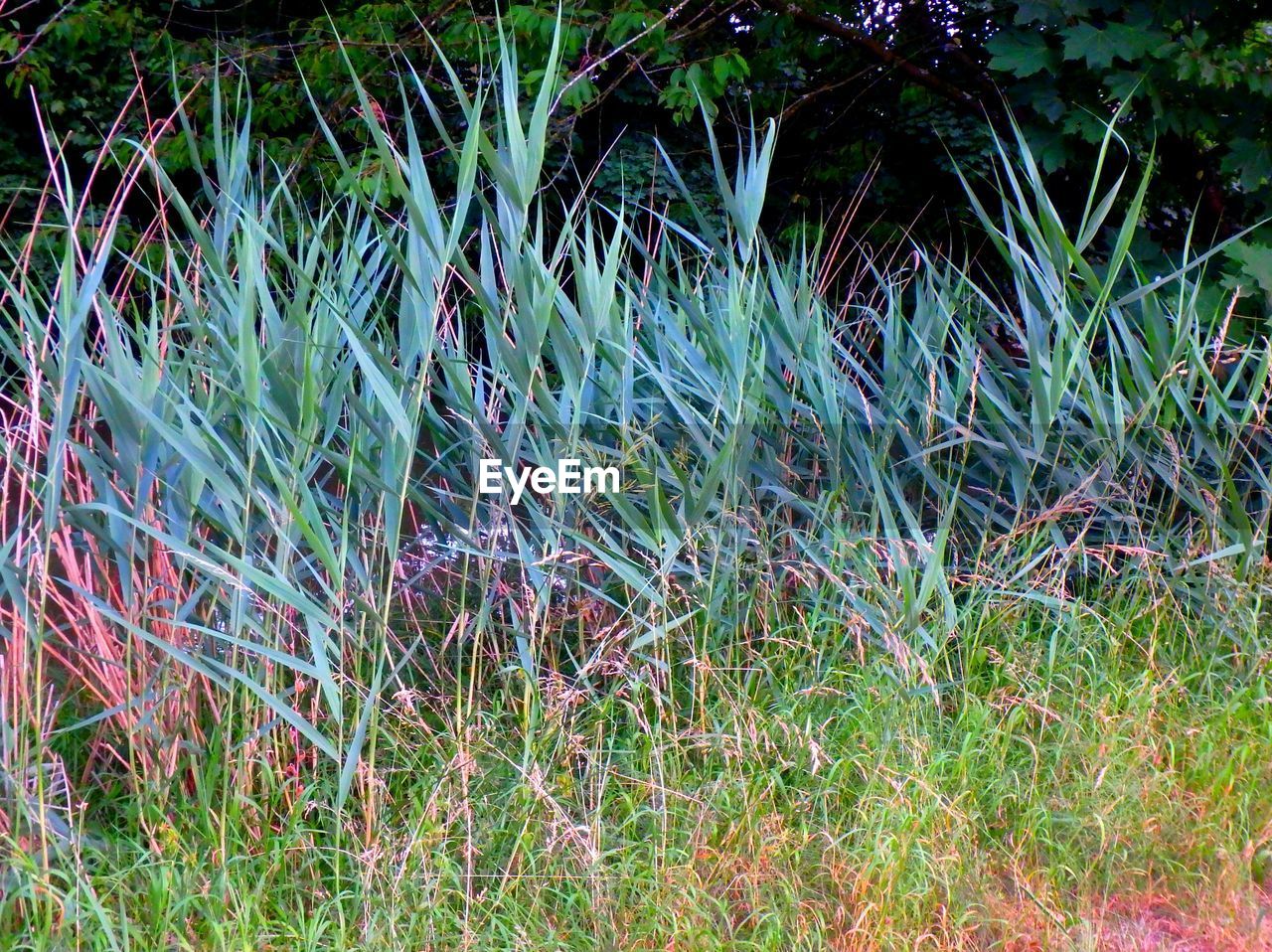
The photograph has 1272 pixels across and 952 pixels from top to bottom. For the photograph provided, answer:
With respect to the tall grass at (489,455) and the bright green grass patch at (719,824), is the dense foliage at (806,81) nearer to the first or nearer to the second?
the tall grass at (489,455)

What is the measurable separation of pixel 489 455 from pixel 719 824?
32.7 inches

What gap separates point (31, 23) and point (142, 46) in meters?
1.12

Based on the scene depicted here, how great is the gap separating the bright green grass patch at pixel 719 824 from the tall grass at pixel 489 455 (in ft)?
0.32

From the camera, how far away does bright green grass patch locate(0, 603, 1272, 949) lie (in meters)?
1.83

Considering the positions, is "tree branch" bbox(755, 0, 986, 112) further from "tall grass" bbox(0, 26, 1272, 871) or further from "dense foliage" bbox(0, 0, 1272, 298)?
"tall grass" bbox(0, 26, 1272, 871)

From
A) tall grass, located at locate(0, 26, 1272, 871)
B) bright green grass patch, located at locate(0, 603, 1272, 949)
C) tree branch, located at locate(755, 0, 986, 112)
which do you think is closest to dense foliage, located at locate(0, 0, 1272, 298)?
tree branch, located at locate(755, 0, 986, 112)

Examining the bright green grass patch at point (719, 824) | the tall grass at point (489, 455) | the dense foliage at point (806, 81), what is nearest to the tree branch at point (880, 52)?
the dense foliage at point (806, 81)

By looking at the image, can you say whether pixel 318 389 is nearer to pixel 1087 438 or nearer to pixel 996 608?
pixel 996 608

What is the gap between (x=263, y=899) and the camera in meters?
1.86

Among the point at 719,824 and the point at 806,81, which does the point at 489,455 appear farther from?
the point at 806,81

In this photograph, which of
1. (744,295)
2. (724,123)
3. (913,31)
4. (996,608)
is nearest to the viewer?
(996,608)

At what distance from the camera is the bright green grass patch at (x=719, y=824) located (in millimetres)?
1834

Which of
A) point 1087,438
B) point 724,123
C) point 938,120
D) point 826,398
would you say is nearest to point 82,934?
point 826,398

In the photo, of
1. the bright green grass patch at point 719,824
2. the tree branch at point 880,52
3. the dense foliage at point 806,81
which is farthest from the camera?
the tree branch at point 880,52
